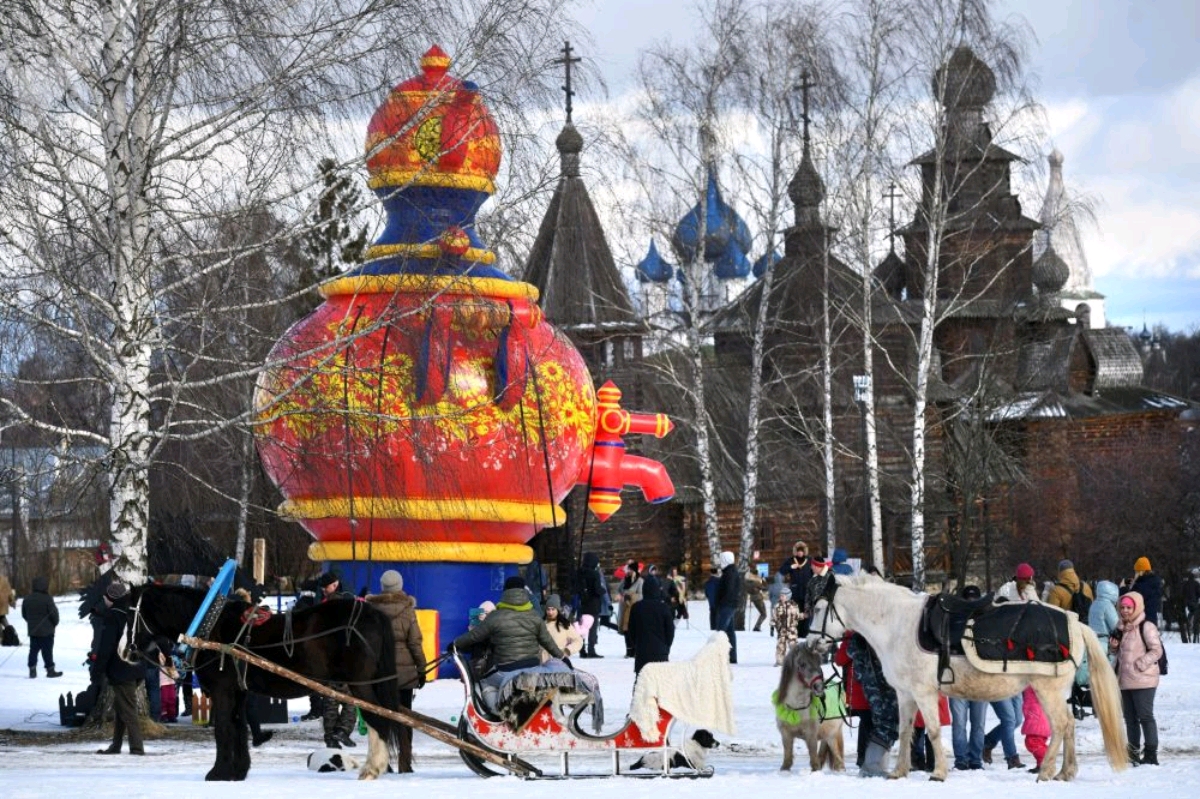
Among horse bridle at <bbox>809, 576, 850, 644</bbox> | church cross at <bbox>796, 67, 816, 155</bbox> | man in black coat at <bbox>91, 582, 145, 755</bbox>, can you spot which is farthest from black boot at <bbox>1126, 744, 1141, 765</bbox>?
church cross at <bbox>796, 67, 816, 155</bbox>

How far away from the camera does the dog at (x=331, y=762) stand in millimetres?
14477

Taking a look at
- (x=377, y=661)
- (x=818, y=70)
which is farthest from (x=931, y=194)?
(x=377, y=661)

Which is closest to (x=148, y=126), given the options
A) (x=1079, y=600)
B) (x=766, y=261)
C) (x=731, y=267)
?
(x=1079, y=600)

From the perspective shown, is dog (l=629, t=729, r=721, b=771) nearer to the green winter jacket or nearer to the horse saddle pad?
the green winter jacket

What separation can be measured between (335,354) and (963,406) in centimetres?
1956

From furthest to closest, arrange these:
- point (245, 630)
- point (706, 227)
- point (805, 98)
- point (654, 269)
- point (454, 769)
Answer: point (654, 269)
point (706, 227)
point (805, 98)
point (454, 769)
point (245, 630)

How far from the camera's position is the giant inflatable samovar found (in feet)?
53.6

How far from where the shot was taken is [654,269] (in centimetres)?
4209

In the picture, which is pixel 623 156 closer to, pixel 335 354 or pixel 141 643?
pixel 335 354

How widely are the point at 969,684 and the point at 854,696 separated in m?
1.08

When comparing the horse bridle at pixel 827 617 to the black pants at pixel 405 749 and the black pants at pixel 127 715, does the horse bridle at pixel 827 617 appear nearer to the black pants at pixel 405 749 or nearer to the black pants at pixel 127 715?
the black pants at pixel 405 749

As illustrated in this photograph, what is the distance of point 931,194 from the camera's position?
30094mm

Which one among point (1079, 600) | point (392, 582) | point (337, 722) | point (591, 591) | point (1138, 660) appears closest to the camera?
point (1138, 660)

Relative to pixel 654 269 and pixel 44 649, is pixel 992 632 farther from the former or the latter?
pixel 654 269
